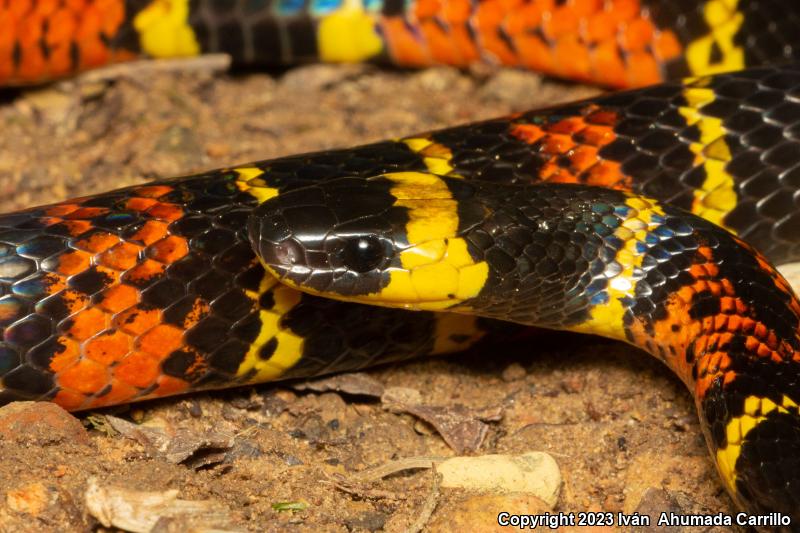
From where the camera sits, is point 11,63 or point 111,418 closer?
point 111,418

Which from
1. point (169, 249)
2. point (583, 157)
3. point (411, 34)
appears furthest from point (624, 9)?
point (169, 249)

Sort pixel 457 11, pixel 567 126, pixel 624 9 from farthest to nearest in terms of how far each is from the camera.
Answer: pixel 457 11 < pixel 624 9 < pixel 567 126

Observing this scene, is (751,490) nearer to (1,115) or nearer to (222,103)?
(222,103)

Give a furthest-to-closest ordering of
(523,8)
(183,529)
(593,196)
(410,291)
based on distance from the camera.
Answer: (523,8) < (593,196) < (410,291) < (183,529)

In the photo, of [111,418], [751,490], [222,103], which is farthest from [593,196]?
[222,103]

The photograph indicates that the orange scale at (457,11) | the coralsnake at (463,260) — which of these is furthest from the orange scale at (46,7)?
the coralsnake at (463,260)

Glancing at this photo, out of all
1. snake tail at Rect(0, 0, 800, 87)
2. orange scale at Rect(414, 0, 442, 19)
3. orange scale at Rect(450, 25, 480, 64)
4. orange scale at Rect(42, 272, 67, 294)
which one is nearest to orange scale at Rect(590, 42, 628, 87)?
snake tail at Rect(0, 0, 800, 87)

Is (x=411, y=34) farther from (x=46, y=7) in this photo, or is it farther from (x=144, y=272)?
(x=144, y=272)
